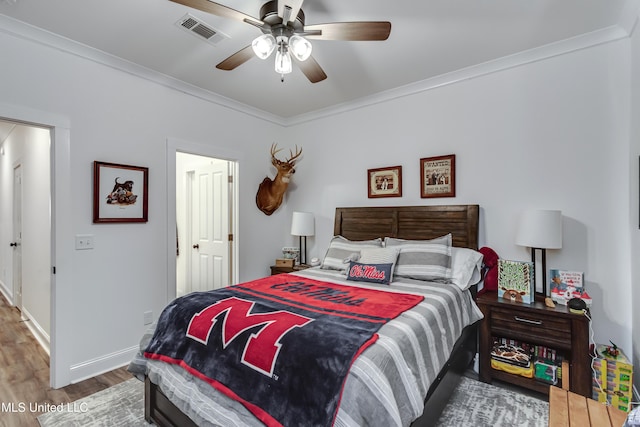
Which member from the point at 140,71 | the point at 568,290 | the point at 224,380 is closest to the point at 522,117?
the point at 568,290

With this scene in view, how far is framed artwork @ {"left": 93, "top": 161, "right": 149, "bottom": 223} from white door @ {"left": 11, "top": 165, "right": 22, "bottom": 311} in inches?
103

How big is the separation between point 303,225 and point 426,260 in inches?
65.3

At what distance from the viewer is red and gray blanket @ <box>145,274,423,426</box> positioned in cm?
126

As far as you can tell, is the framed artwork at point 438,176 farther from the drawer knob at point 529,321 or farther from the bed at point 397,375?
the drawer knob at point 529,321

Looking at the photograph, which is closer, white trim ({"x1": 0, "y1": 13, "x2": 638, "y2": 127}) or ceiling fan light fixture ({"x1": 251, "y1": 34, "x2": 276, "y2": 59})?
ceiling fan light fixture ({"x1": 251, "y1": 34, "x2": 276, "y2": 59})

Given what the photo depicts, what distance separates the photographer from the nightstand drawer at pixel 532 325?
6.97ft

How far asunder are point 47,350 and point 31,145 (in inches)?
93.2

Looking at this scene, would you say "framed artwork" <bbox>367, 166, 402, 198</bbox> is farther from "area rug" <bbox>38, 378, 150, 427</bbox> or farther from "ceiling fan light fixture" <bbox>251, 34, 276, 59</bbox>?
"area rug" <bbox>38, 378, 150, 427</bbox>

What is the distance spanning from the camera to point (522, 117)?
8.77ft

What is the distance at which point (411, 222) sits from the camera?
10.6 ft

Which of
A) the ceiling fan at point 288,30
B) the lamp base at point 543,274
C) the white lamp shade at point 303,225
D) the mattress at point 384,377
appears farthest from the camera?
the white lamp shade at point 303,225

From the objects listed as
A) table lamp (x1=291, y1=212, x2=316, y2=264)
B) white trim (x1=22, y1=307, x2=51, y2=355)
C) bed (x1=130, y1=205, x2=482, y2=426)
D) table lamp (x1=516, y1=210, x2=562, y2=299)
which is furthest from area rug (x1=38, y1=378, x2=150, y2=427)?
table lamp (x1=516, y1=210, x2=562, y2=299)

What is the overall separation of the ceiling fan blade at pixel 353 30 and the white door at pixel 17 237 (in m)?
4.70

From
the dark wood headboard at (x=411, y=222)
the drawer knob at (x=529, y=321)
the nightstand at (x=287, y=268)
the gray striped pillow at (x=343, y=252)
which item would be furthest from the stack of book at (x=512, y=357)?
the nightstand at (x=287, y=268)
